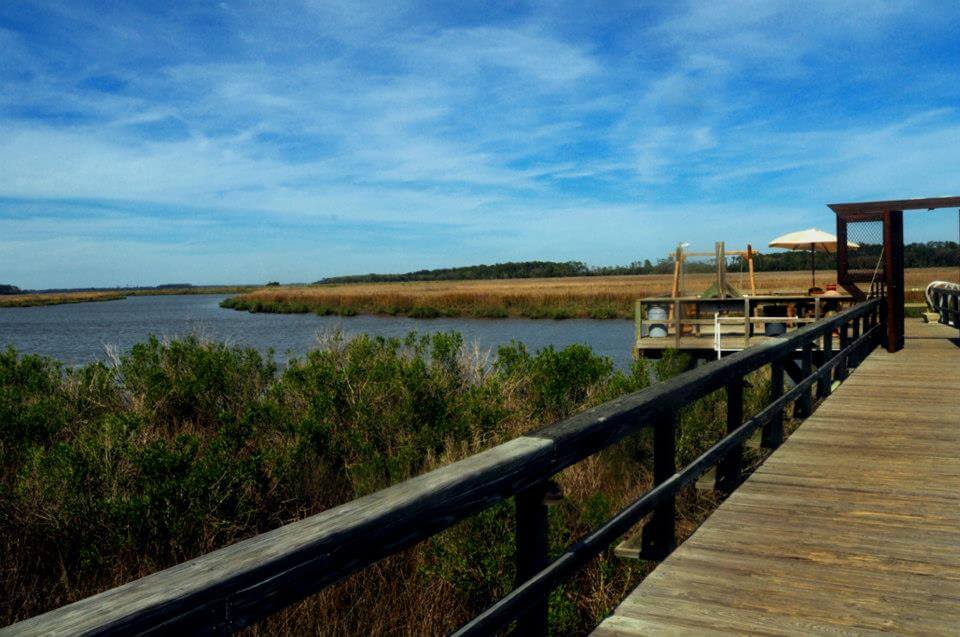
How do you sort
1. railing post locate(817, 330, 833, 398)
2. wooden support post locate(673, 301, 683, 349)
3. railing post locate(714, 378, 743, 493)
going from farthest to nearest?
wooden support post locate(673, 301, 683, 349), railing post locate(817, 330, 833, 398), railing post locate(714, 378, 743, 493)

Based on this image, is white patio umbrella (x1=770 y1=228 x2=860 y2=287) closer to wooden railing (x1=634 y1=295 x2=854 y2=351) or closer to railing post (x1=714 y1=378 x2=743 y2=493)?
wooden railing (x1=634 y1=295 x2=854 y2=351)

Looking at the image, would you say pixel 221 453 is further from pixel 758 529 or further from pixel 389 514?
pixel 389 514

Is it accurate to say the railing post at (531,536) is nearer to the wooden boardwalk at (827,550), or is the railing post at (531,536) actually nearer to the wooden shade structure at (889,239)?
the wooden boardwalk at (827,550)

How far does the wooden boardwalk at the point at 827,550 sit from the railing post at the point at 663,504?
0.10 m

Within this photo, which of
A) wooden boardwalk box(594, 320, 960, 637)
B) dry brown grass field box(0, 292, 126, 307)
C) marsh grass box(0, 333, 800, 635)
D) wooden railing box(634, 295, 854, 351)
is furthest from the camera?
dry brown grass field box(0, 292, 126, 307)

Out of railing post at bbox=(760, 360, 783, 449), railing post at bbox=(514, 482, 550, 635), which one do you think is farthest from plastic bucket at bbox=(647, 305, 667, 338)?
railing post at bbox=(514, 482, 550, 635)

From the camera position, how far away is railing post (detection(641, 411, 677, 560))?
3.74m

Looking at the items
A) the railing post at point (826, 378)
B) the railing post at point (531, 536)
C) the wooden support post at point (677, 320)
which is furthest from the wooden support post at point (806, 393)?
the wooden support post at point (677, 320)

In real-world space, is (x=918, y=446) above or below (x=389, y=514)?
below

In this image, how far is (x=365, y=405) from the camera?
31.6ft

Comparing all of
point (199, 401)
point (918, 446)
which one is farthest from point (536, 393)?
point (918, 446)

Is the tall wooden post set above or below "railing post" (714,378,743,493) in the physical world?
above

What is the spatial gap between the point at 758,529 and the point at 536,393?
22.8 feet

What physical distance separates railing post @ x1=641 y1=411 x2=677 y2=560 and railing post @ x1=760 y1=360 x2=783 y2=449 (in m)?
2.40
